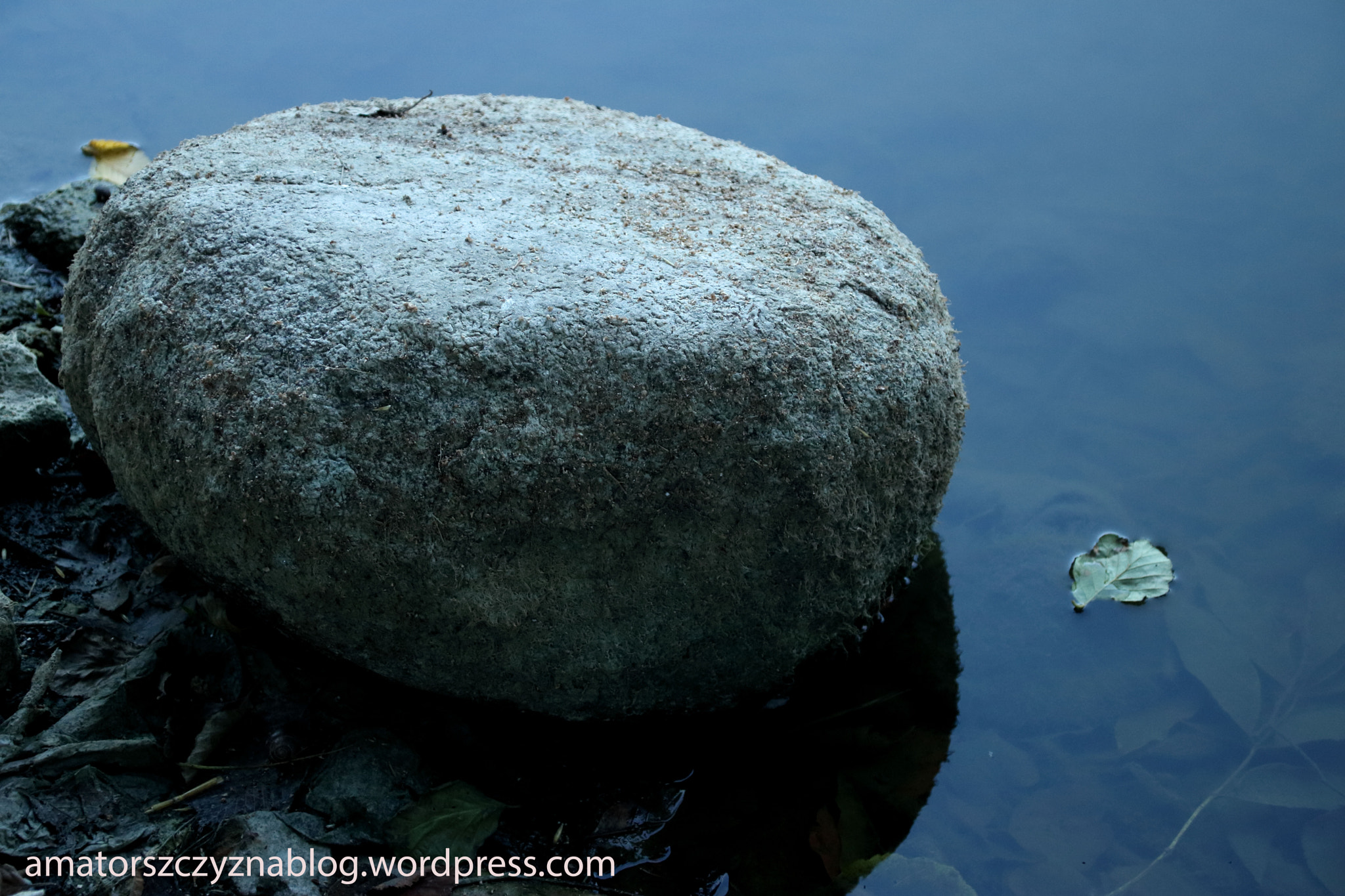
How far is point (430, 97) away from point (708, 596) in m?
1.77

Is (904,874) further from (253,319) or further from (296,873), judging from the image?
(253,319)

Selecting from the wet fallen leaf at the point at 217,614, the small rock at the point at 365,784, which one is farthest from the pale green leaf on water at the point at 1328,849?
the wet fallen leaf at the point at 217,614

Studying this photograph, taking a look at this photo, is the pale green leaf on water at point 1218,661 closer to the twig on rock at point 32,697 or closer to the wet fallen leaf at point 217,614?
the wet fallen leaf at point 217,614

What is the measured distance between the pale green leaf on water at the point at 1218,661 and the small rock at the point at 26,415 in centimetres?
309

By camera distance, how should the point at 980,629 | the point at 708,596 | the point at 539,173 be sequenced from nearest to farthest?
the point at 708,596, the point at 539,173, the point at 980,629

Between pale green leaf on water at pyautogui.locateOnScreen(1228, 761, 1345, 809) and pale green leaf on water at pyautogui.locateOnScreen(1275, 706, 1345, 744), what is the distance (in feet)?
0.30

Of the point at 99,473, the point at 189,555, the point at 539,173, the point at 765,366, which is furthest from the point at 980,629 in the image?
the point at 99,473

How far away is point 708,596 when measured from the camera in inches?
85.0

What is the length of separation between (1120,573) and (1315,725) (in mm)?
593

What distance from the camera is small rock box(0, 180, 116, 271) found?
3760 mm

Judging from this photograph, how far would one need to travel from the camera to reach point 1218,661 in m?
2.77

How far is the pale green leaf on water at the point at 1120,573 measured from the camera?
294 cm

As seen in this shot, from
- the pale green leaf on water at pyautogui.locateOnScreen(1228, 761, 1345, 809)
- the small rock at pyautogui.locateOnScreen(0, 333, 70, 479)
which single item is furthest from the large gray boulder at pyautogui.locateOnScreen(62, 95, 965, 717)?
the pale green leaf on water at pyautogui.locateOnScreen(1228, 761, 1345, 809)

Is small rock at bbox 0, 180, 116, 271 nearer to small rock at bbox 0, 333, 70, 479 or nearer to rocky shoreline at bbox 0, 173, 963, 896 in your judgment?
small rock at bbox 0, 333, 70, 479
